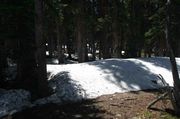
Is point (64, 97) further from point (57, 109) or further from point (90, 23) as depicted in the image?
point (90, 23)

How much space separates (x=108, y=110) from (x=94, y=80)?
4.04 metres

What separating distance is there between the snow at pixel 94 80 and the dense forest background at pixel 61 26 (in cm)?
101

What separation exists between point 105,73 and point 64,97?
3.39 m

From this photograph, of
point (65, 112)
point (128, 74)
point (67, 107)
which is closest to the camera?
point (65, 112)

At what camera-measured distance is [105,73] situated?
18906 mm

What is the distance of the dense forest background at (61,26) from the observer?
16.8 metres

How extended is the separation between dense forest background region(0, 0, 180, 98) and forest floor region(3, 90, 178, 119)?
7.73ft

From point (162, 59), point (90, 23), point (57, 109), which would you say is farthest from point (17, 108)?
point (90, 23)

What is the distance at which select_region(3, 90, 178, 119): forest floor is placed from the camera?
44.4 ft

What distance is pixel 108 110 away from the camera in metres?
14.1

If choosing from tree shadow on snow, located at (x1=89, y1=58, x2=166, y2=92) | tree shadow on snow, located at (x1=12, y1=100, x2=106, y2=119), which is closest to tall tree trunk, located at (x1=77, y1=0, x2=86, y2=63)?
tree shadow on snow, located at (x1=89, y1=58, x2=166, y2=92)

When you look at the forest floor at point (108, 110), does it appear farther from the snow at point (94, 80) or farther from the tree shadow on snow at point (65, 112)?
the snow at point (94, 80)

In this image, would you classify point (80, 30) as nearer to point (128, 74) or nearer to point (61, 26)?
point (61, 26)

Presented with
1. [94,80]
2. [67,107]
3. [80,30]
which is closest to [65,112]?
[67,107]
